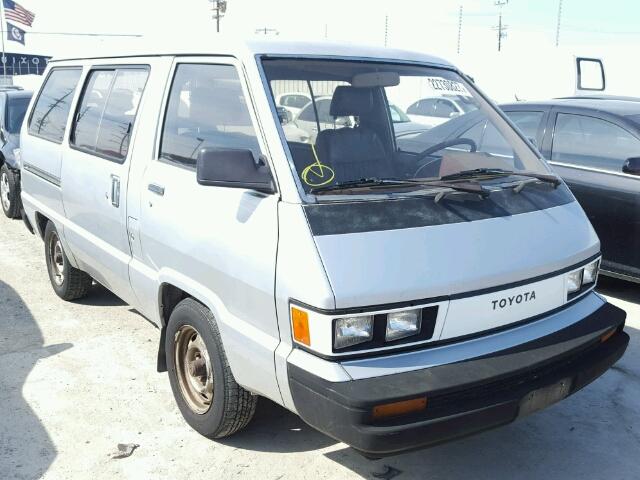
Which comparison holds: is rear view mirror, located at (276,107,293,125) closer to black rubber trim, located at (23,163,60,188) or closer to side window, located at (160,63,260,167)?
side window, located at (160,63,260,167)

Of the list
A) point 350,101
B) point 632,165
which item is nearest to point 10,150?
point 350,101

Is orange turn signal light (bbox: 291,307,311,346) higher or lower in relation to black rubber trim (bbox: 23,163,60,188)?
lower

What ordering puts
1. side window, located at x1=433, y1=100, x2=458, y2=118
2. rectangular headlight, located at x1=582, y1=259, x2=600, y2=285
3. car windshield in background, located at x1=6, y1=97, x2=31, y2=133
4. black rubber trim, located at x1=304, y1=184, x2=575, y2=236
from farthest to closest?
car windshield in background, located at x1=6, y1=97, x2=31, y2=133 → side window, located at x1=433, y1=100, x2=458, y2=118 → rectangular headlight, located at x1=582, y1=259, x2=600, y2=285 → black rubber trim, located at x1=304, y1=184, x2=575, y2=236

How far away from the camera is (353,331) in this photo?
260 cm

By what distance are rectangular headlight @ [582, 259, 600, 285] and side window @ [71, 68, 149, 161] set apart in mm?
2609

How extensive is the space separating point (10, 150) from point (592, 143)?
6.94 m

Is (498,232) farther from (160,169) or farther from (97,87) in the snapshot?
(97,87)

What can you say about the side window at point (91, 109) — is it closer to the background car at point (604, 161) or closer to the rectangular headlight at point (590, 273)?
the rectangular headlight at point (590, 273)

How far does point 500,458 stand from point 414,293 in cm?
129

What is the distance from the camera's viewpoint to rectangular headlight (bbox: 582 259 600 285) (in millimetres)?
3349

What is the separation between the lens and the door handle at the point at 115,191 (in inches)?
156

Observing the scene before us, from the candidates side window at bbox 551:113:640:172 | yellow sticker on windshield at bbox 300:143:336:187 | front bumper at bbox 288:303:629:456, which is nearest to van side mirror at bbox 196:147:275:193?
yellow sticker on windshield at bbox 300:143:336:187

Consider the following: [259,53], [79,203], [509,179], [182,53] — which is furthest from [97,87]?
[509,179]

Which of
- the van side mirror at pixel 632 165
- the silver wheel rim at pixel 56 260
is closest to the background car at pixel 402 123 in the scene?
the van side mirror at pixel 632 165
